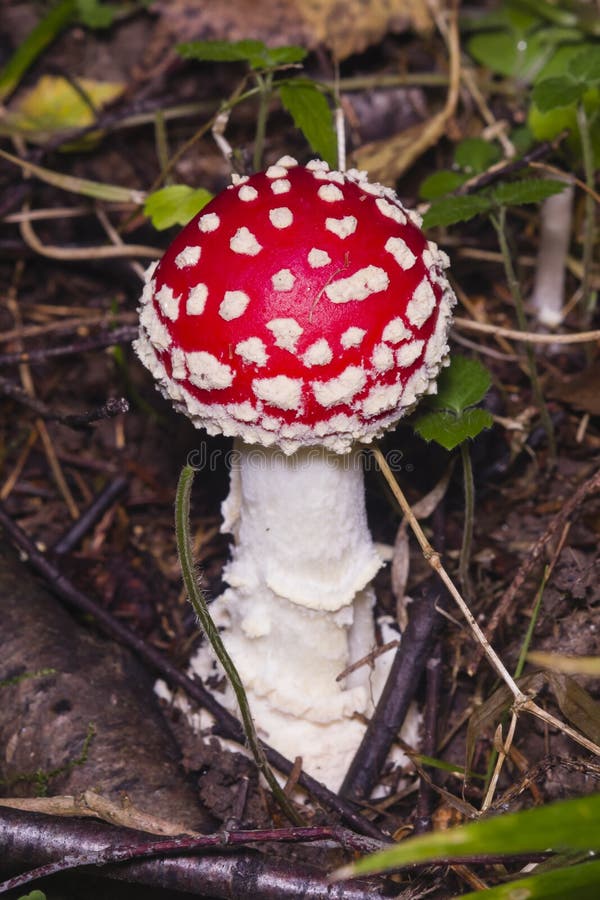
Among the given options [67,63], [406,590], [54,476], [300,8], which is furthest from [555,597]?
[67,63]

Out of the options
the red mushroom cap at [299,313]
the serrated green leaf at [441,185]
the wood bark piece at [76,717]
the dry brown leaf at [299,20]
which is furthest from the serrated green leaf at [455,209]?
the wood bark piece at [76,717]

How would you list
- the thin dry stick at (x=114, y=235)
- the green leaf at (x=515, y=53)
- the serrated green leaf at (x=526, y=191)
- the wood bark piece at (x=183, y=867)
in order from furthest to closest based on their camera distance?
1. the green leaf at (x=515, y=53)
2. the thin dry stick at (x=114, y=235)
3. the serrated green leaf at (x=526, y=191)
4. the wood bark piece at (x=183, y=867)

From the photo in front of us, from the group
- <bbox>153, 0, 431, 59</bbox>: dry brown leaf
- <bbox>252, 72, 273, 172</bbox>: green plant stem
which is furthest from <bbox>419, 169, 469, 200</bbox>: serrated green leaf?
<bbox>153, 0, 431, 59</bbox>: dry brown leaf

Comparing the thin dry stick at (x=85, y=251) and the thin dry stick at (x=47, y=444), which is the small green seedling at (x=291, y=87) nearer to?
the thin dry stick at (x=85, y=251)

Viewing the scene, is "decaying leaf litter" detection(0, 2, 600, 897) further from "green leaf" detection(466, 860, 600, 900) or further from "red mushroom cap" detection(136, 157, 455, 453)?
"red mushroom cap" detection(136, 157, 455, 453)

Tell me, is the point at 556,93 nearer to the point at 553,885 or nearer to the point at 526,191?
the point at 526,191

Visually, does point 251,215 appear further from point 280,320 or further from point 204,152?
point 204,152
